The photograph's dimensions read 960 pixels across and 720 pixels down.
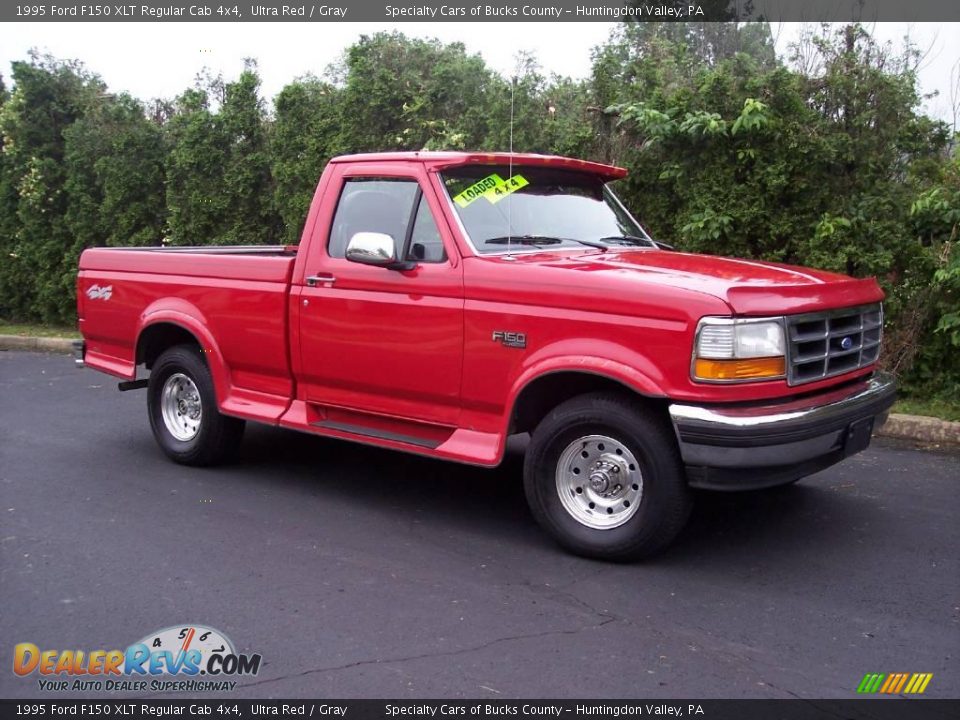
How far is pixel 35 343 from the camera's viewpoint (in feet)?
43.3

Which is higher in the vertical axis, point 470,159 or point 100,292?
point 470,159

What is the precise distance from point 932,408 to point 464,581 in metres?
4.88

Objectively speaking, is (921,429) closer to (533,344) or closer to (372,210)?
(533,344)

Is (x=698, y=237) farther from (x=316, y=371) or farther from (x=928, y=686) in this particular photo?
(x=928, y=686)

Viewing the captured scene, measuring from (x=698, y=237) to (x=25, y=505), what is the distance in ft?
19.7

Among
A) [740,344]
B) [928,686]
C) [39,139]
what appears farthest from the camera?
[39,139]

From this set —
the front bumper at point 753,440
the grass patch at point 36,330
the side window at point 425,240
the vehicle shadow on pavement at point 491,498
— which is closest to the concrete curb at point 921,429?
the vehicle shadow on pavement at point 491,498

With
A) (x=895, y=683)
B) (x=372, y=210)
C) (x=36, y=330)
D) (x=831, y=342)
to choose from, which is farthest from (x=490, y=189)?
(x=36, y=330)

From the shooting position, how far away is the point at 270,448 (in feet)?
24.2

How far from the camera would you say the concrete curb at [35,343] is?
12.9m

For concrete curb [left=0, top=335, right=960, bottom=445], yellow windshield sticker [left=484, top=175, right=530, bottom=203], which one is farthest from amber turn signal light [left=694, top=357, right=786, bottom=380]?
concrete curb [left=0, top=335, right=960, bottom=445]

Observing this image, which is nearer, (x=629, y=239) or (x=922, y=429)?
(x=629, y=239)

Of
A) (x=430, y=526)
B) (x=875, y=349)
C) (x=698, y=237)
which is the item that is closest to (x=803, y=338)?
(x=875, y=349)

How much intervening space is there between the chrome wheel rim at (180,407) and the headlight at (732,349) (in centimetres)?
387
